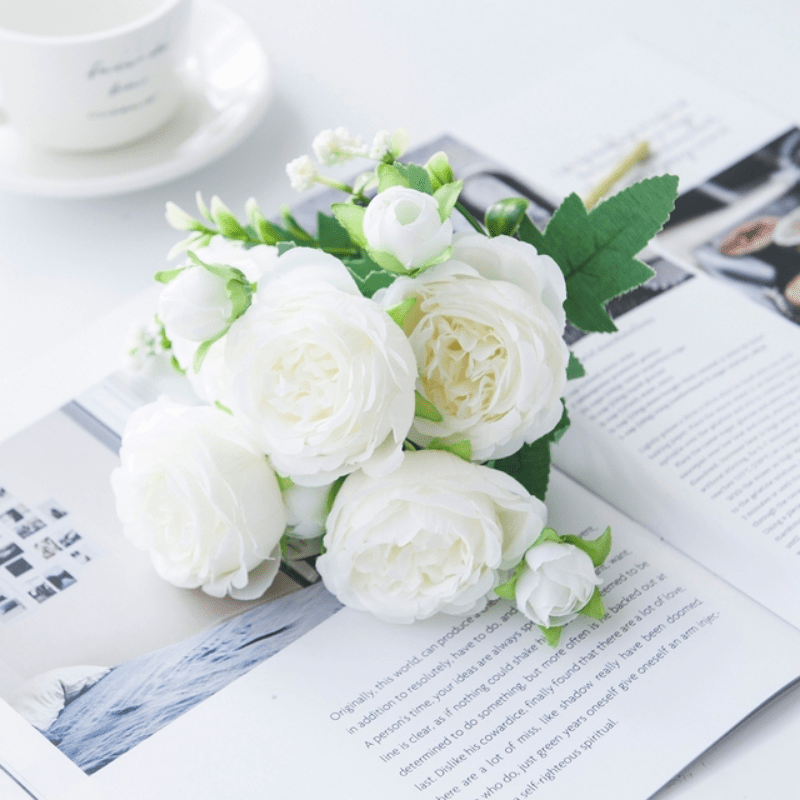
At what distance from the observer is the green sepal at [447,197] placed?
1.32ft

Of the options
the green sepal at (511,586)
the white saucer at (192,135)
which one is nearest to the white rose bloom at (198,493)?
the green sepal at (511,586)

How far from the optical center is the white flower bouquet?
381mm

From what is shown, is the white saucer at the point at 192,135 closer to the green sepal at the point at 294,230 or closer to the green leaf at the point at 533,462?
the green sepal at the point at 294,230

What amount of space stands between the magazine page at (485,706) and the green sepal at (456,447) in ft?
0.31

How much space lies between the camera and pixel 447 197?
1.34 feet

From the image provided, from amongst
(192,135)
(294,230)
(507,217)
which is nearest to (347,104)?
(192,135)

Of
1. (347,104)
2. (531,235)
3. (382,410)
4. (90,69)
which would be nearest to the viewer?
(382,410)

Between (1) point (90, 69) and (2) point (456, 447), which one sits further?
(1) point (90, 69)

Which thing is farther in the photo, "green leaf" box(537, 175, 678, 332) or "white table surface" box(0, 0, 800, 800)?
"white table surface" box(0, 0, 800, 800)

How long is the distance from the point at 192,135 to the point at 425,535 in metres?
0.41

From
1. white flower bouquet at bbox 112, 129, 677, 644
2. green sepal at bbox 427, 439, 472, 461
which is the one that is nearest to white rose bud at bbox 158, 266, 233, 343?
white flower bouquet at bbox 112, 129, 677, 644

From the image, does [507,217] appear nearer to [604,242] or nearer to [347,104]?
[604,242]

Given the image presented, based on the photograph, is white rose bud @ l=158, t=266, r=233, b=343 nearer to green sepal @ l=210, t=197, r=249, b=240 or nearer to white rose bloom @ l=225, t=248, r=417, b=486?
white rose bloom @ l=225, t=248, r=417, b=486

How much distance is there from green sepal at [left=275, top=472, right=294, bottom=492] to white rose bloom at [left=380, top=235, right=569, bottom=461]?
0.20ft
